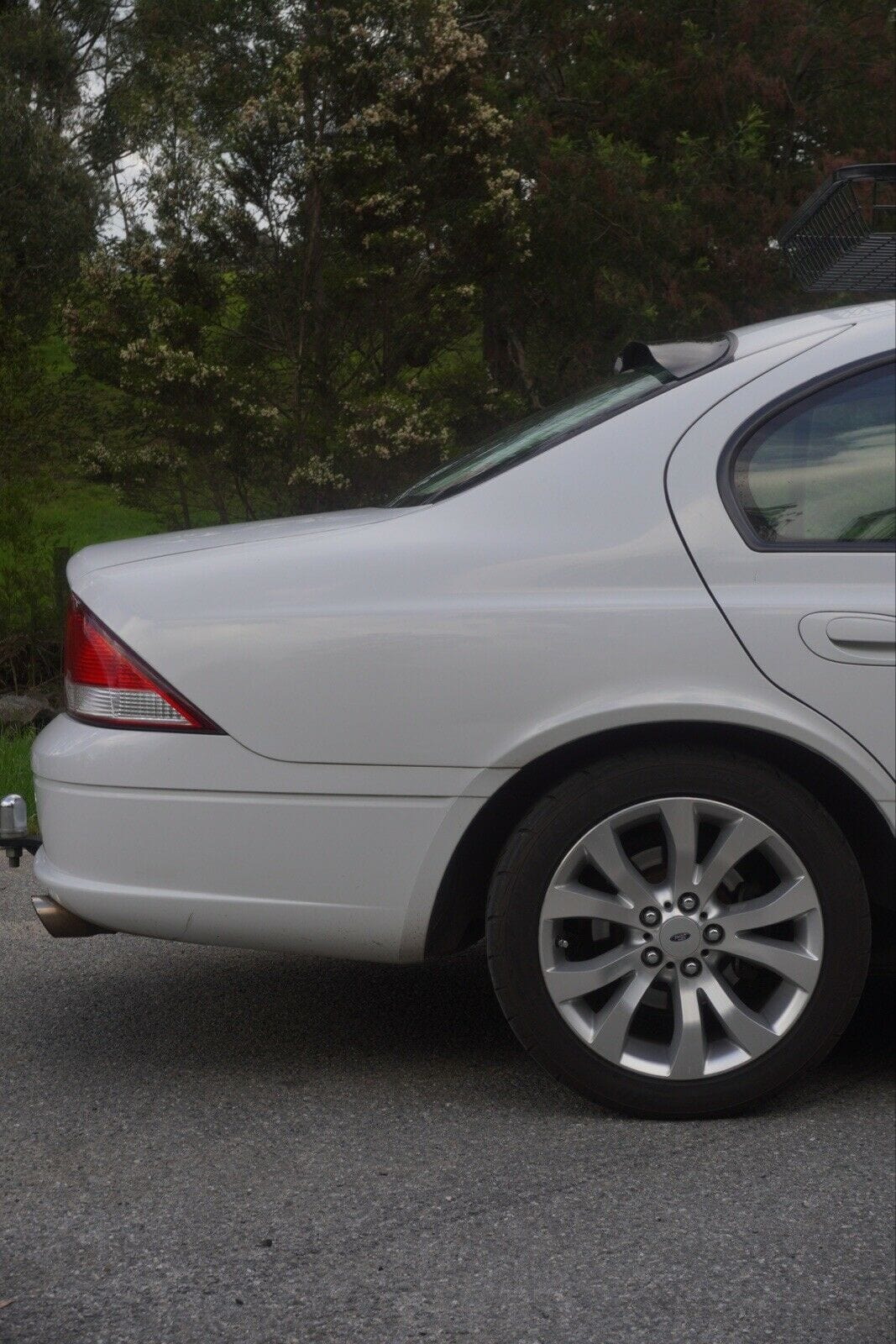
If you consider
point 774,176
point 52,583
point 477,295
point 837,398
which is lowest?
point 52,583

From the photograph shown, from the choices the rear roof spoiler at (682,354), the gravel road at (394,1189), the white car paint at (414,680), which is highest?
the rear roof spoiler at (682,354)

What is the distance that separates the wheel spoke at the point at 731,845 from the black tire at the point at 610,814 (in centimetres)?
3

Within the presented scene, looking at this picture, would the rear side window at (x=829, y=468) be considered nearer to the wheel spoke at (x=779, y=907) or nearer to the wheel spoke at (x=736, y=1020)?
the wheel spoke at (x=779, y=907)

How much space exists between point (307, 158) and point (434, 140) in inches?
48.9

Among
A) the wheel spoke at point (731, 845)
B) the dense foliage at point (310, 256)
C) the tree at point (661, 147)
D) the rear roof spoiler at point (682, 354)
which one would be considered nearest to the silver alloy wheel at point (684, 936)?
the wheel spoke at point (731, 845)

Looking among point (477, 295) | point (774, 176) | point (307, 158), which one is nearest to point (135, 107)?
point (307, 158)

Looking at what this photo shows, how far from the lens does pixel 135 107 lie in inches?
498

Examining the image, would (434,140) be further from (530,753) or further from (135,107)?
(530,753)

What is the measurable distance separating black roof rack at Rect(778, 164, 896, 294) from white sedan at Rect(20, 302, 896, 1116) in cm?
70

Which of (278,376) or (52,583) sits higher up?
(278,376)

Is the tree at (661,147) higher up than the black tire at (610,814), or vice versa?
the tree at (661,147)

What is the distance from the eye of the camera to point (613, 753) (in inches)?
125

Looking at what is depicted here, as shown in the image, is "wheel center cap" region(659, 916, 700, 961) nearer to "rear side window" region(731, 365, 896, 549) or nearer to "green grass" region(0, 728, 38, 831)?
"rear side window" region(731, 365, 896, 549)

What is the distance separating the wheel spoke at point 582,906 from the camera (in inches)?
123
